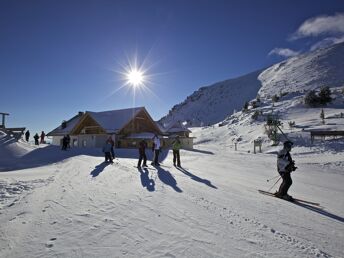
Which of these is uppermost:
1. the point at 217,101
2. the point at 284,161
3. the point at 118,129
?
the point at 217,101

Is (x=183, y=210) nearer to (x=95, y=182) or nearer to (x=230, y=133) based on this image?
(x=95, y=182)

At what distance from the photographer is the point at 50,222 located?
14.8 ft

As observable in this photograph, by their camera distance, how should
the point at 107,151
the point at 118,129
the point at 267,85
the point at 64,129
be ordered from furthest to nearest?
1. the point at 267,85
2. the point at 64,129
3. the point at 118,129
4. the point at 107,151

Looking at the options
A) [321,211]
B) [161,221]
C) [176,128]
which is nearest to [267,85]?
[176,128]

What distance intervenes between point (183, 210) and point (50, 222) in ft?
8.35

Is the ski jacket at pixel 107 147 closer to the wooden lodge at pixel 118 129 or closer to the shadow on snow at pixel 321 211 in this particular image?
Result: the shadow on snow at pixel 321 211

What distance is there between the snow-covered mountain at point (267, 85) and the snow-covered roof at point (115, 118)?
123 feet

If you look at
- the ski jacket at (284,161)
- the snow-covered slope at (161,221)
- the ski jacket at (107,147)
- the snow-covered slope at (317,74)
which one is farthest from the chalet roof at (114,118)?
the snow-covered slope at (317,74)

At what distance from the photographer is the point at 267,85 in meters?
93.9

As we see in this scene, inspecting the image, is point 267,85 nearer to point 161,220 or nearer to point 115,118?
point 115,118

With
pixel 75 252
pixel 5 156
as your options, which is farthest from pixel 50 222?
Answer: pixel 5 156

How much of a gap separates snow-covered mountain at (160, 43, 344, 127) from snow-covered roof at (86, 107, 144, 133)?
3736 centimetres

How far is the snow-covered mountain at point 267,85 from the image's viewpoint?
73.1 m

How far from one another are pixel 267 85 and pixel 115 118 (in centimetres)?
7550
